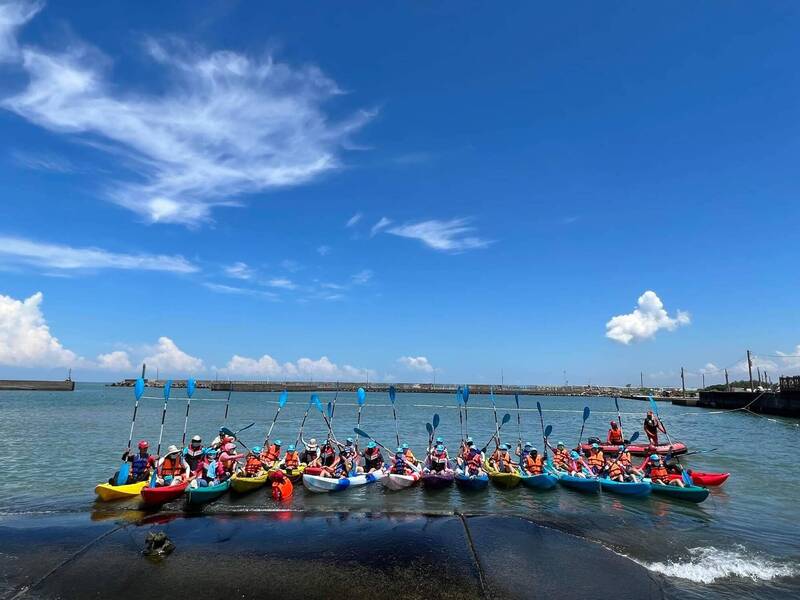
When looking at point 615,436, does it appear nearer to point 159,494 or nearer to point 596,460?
point 596,460

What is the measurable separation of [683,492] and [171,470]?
21338mm

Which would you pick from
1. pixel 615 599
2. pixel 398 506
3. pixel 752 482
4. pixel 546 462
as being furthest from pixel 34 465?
pixel 752 482

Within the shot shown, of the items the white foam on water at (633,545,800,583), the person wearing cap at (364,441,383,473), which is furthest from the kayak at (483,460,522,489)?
the white foam on water at (633,545,800,583)

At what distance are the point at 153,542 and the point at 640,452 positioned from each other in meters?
29.3

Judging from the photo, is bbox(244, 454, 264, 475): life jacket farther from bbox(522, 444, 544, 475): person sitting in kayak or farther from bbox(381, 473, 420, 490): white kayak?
bbox(522, 444, 544, 475): person sitting in kayak

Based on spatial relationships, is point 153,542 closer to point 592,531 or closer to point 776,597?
point 592,531

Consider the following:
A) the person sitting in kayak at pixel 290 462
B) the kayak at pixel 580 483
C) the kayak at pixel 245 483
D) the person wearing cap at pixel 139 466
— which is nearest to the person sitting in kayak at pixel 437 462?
the kayak at pixel 580 483

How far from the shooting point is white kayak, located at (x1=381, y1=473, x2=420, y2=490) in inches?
835

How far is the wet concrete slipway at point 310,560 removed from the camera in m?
11.1

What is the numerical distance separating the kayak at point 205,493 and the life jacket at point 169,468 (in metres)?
1.70

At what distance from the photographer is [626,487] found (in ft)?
67.2

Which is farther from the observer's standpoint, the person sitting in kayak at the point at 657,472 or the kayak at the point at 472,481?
the kayak at the point at 472,481

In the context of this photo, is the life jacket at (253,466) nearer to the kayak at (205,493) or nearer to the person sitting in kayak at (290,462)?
the person sitting in kayak at (290,462)

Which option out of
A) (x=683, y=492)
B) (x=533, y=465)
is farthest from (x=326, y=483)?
(x=683, y=492)
